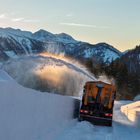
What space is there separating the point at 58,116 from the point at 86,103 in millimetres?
11180

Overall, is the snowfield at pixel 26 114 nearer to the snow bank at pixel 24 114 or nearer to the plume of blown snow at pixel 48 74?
the snow bank at pixel 24 114

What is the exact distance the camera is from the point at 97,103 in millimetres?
33281

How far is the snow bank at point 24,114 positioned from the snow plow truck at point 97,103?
13.0 meters

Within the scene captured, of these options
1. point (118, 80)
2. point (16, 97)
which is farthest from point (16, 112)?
point (118, 80)

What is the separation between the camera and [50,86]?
7519 cm

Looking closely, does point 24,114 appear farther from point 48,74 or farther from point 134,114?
point 48,74

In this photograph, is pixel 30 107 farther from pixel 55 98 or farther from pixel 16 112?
pixel 55 98

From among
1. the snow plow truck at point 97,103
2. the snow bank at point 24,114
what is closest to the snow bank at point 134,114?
the snow plow truck at point 97,103

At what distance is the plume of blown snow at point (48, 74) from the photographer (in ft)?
223

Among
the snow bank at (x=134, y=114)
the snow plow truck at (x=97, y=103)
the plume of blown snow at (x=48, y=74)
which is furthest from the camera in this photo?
the plume of blown snow at (x=48, y=74)

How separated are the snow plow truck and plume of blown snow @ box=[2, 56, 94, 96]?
30.1 metres

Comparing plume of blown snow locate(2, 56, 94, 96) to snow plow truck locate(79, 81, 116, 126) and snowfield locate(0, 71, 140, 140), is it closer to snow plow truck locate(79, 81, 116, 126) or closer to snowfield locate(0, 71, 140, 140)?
snow plow truck locate(79, 81, 116, 126)

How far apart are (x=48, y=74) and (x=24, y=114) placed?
2470 inches

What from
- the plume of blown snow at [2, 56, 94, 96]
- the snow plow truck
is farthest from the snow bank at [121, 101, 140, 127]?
the plume of blown snow at [2, 56, 94, 96]
